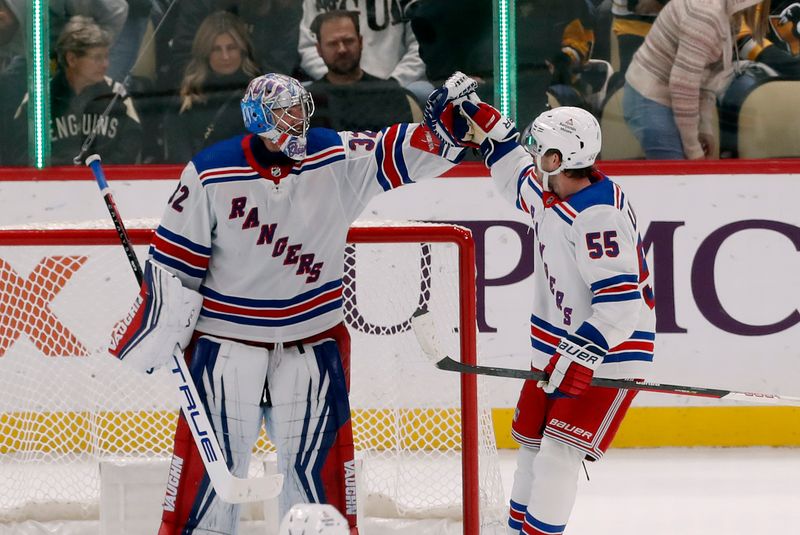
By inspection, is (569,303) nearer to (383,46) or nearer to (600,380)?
(600,380)

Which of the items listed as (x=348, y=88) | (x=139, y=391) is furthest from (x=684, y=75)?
(x=139, y=391)

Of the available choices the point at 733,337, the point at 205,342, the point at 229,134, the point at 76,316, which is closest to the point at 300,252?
the point at 205,342

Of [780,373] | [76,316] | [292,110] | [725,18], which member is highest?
[725,18]

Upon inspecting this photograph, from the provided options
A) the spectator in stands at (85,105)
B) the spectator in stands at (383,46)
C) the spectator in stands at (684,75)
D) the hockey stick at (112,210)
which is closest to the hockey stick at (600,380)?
the hockey stick at (112,210)

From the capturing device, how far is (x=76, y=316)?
366cm

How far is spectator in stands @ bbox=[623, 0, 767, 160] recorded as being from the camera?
450 cm

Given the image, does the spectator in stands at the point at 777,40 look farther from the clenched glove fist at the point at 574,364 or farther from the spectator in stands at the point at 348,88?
the clenched glove fist at the point at 574,364

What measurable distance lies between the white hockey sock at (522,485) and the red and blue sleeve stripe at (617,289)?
45 centimetres

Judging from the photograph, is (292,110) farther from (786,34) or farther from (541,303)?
(786,34)

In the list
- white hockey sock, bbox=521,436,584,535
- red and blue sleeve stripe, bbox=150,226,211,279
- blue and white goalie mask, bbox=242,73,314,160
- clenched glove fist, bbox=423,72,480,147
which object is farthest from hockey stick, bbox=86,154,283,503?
clenched glove fist, bbox=423,72,480,147

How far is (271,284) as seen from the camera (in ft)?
8.78

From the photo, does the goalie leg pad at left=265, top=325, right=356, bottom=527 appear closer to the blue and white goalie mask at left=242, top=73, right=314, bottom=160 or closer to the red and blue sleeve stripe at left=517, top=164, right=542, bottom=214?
the blue and white goalie mask at left=242, top=73, right=314, bottom=160

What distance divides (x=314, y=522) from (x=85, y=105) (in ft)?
9.80

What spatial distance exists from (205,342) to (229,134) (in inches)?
77.1
